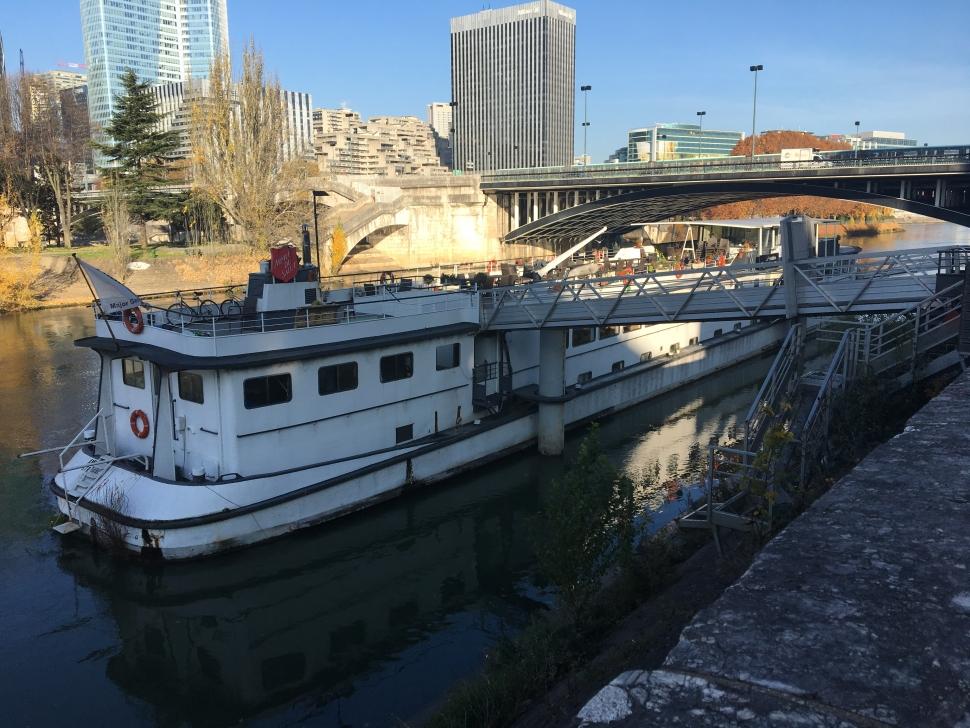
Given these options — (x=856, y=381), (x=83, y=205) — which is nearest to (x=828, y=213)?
(x=83, y=205)

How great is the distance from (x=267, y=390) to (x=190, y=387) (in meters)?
1.58

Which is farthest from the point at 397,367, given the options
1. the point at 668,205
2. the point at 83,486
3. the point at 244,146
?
the point at 668,205

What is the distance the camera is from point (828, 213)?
12412 centimetres

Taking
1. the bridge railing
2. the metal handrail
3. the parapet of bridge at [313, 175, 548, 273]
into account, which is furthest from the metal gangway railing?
the parapet of bridge at [313, 175, 548, 273]

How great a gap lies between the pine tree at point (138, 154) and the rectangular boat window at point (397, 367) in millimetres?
47219

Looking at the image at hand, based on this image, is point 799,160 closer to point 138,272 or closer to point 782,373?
point 782,373

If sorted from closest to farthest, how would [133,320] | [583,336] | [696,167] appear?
[133,320] < [583,336] < [696,167]

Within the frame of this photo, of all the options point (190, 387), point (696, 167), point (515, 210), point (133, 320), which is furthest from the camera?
point (515, 210)

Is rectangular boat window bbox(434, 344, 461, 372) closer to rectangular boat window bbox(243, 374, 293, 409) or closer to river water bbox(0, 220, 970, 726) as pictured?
river water bbox(0, 220, 970, 726)

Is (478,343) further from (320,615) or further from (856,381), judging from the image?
(856,381)

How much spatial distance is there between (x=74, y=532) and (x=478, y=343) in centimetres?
1064

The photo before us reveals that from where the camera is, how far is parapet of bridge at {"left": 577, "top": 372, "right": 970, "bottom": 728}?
129 inches

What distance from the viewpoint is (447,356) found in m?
20.3

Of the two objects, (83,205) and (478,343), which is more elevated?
(83,205)
